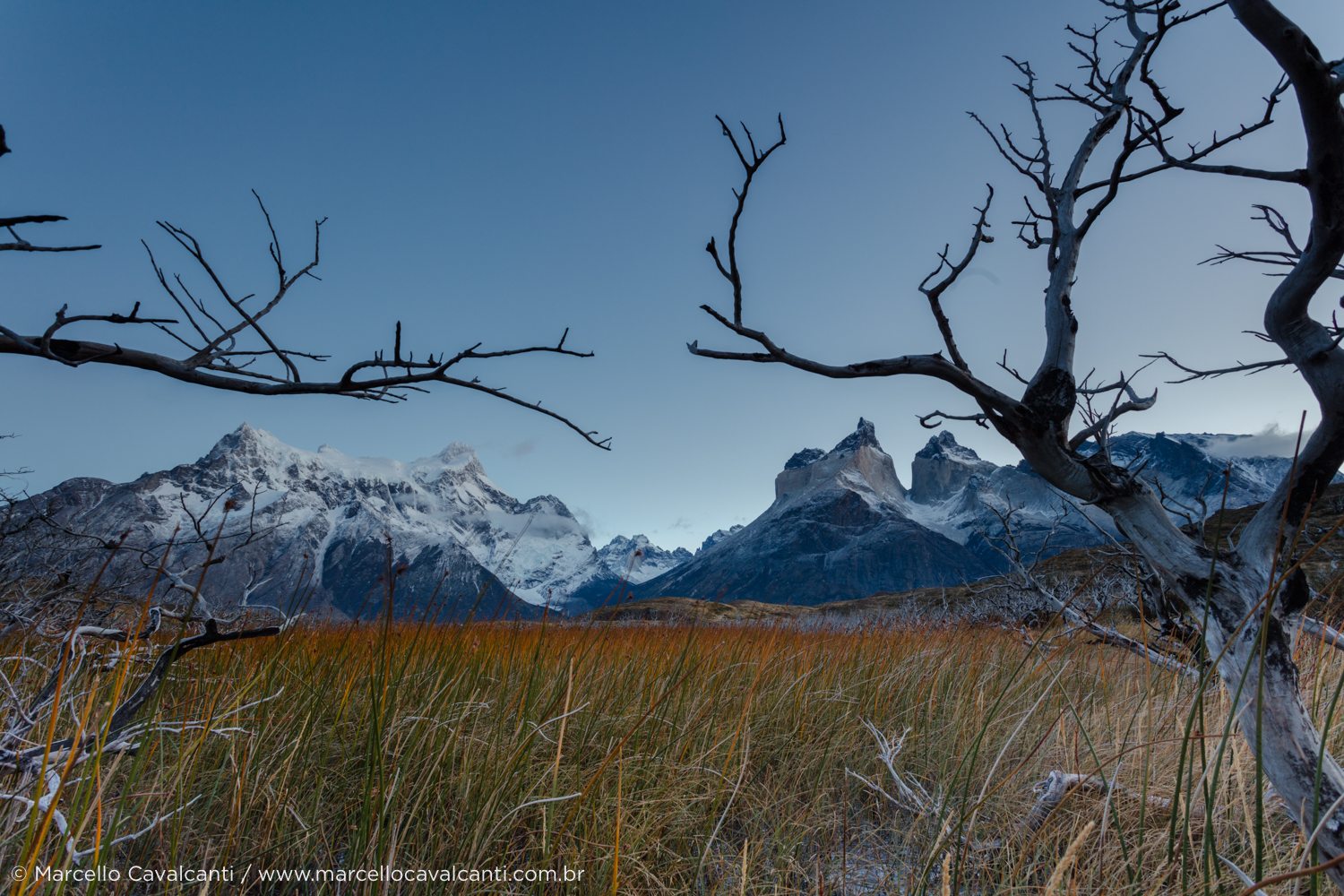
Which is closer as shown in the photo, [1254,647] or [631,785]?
[1254,647]

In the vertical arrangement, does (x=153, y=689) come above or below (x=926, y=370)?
below

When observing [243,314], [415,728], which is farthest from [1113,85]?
[415,728]

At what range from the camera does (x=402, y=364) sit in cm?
151

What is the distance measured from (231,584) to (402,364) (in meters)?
175

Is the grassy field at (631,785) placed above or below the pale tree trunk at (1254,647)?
below

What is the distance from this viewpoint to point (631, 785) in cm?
Result: 303

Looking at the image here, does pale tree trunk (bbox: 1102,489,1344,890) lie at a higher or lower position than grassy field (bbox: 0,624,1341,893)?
higher

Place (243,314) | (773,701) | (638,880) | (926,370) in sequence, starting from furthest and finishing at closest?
(773,701)
(638,880)
(926,370)
(243,314)

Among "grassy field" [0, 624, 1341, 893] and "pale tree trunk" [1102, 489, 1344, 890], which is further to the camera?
"grassy field" [0, 624, 1341, 893]

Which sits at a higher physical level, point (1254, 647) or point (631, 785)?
point (1254, 647)

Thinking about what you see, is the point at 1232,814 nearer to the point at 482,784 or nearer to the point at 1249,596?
the point at 1249,596

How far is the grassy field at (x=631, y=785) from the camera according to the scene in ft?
6.70

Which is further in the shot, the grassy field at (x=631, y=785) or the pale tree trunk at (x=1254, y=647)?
the grassy field at (x=631, y=785)

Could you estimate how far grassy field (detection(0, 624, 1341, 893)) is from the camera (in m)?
2.04
